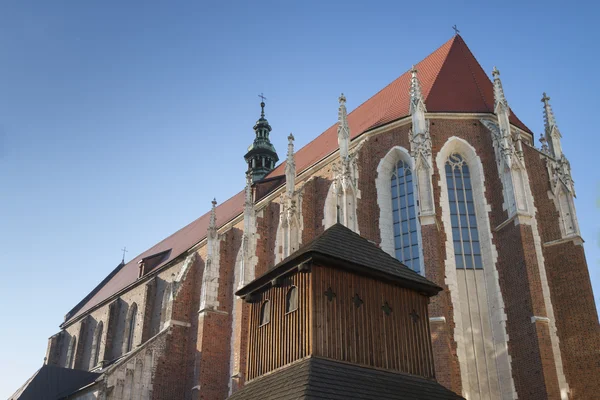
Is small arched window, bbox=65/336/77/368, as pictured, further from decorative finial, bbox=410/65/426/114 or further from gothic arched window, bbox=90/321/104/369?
decorative finial, bbox=410/65/426/114

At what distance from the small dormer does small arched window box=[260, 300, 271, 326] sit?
0.02m

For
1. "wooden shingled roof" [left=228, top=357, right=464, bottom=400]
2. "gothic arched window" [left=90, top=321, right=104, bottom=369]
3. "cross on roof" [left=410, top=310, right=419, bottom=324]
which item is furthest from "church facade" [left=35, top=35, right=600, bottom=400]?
"gothic arched window" [left=90, top=321, right=104, bottom=369]

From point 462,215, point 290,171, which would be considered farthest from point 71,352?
point 462,215

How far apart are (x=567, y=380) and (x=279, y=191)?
1409cm

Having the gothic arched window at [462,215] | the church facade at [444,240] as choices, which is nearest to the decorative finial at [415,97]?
the church facade at [444,240]

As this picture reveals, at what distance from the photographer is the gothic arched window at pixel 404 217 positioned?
68.0ft

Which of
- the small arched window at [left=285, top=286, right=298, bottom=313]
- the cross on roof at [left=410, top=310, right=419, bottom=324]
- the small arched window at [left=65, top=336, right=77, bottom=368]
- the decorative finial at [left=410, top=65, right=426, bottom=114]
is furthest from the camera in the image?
the small arched window at [left=65, top=336, right=77, bottom=368]

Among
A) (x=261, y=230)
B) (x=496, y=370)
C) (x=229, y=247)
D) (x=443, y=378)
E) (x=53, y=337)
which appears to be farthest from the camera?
(x=53, y=337)

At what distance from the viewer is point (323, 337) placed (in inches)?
444

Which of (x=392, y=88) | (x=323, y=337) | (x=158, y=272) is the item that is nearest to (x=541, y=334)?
(x=323, y=337)

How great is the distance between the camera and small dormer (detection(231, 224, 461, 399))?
11391mm

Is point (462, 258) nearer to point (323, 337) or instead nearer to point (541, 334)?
point (541, 334)

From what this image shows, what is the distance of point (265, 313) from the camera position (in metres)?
13.0

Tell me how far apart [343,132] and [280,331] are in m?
11.5
